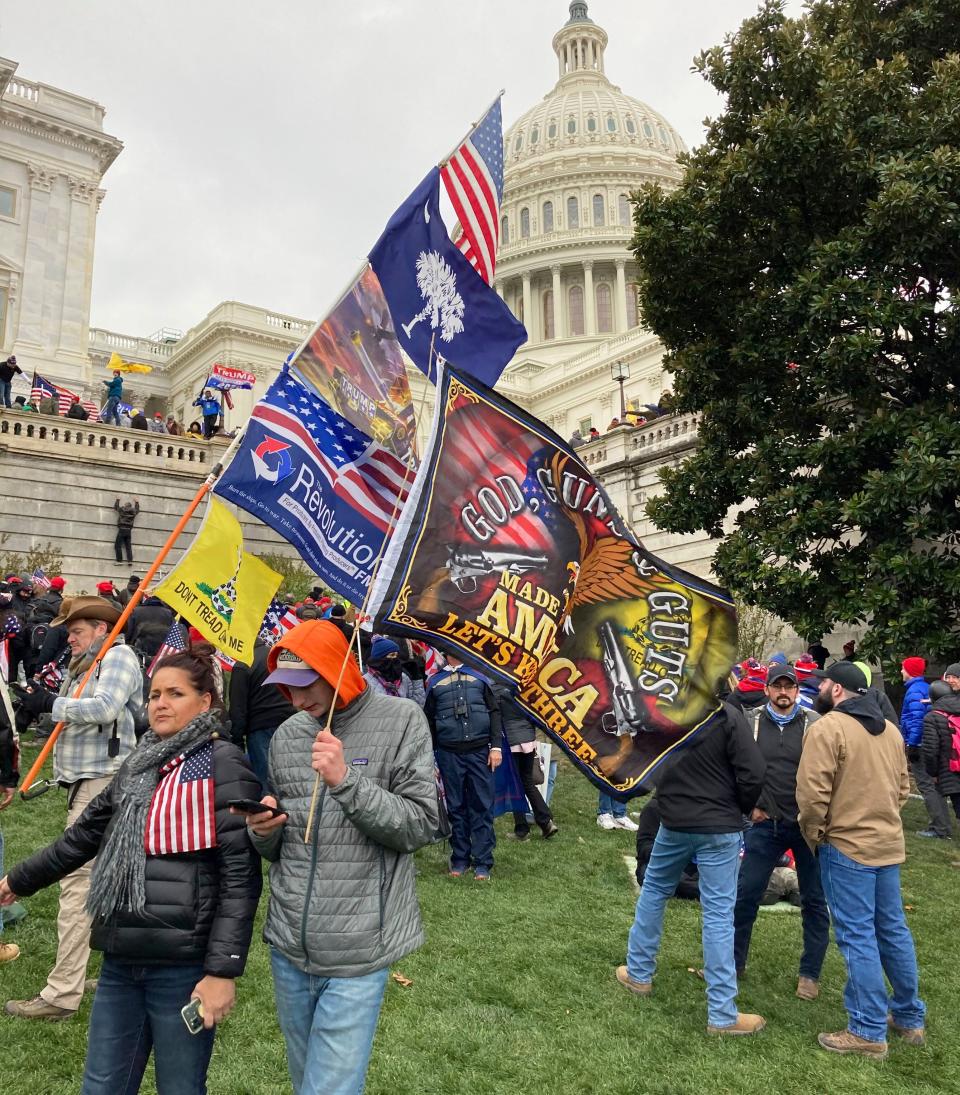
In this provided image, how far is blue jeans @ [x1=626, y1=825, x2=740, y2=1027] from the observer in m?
5.10

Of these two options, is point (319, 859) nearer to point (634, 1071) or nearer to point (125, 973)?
point (125, 973)

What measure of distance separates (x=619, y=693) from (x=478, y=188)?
4.29m

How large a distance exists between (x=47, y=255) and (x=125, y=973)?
4191cm

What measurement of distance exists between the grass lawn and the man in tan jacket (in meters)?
0.20

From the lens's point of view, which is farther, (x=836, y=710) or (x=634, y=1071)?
(x=836, y=710)

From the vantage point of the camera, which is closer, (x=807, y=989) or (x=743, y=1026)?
(x=743, y=1026)

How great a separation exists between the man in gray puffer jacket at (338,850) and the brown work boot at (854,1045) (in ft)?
9.93

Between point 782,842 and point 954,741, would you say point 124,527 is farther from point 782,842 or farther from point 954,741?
point 782,842

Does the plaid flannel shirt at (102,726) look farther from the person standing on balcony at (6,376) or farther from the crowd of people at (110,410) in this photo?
the crowd of people at (110,410)

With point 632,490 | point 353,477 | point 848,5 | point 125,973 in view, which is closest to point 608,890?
point 353,477

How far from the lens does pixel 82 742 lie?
15.8ft

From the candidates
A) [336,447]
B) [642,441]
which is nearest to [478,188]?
[336,447]

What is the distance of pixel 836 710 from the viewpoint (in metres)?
5.30

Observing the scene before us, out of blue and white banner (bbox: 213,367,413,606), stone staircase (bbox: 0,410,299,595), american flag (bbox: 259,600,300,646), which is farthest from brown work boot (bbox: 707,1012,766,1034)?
stone staircase (bbox: 0,410,299,595)
